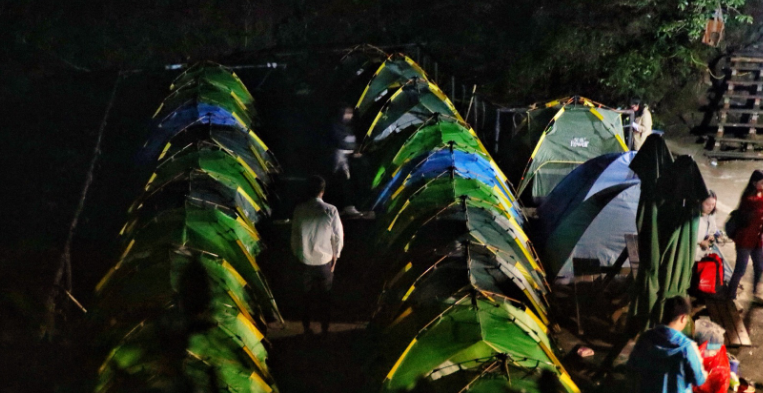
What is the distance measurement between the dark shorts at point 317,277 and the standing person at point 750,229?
4.35 m

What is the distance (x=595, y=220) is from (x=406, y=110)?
3.51 meters

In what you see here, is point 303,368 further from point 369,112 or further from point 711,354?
point 369,112

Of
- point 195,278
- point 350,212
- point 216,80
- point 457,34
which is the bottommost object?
point 350,212

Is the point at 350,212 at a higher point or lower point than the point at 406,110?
lower

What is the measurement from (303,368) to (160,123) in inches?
215

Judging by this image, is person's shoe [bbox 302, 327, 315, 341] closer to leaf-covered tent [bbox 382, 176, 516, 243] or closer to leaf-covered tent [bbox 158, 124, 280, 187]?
leaf-covered tent [bbox 382, 176, 516, 243]

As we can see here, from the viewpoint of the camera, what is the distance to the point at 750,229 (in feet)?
24.2

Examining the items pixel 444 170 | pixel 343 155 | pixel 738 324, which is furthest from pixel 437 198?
pixel 738 324

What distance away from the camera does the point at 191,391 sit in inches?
202

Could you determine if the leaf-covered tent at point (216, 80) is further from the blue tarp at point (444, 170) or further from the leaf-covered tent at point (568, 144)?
the leaf-covered tent at point (568, 144)

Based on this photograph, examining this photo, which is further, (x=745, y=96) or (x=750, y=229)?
(x=745, y=96)

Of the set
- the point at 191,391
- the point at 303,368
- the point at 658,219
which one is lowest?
the point at 303,368

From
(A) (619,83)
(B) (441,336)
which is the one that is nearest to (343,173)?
(B) (441,336)

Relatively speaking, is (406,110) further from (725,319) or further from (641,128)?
(725,319)
